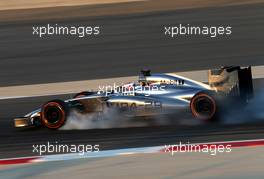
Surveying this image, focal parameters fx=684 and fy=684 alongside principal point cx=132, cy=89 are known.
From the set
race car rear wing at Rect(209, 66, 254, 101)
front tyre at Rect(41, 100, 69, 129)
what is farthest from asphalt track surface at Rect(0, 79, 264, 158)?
race car rear wing at Rect(209, 66, 254, 101)

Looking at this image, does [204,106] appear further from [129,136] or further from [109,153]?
[109,153]

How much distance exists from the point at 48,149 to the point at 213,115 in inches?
96.9

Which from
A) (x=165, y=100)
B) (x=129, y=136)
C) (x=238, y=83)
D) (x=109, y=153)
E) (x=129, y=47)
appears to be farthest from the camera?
(x=129, y=47)

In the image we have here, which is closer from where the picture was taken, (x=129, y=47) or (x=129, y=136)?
(x=129, y=136)

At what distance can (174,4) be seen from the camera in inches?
1024

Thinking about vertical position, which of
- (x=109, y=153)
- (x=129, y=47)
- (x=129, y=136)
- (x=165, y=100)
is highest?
(x=129, y=47)

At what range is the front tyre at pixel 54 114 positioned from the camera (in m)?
Result: 10.4

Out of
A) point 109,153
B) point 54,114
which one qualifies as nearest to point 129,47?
point 54,114

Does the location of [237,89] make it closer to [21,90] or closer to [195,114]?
[195,114]

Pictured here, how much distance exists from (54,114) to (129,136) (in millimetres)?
1307

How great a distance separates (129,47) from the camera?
20.1 m

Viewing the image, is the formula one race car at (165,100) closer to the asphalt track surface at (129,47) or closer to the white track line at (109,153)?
the white track line at (109,153)

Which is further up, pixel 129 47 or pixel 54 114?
pixel 129 47

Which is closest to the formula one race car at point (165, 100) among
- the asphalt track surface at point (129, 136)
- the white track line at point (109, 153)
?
the asphalt track surface at point (129, 136)
